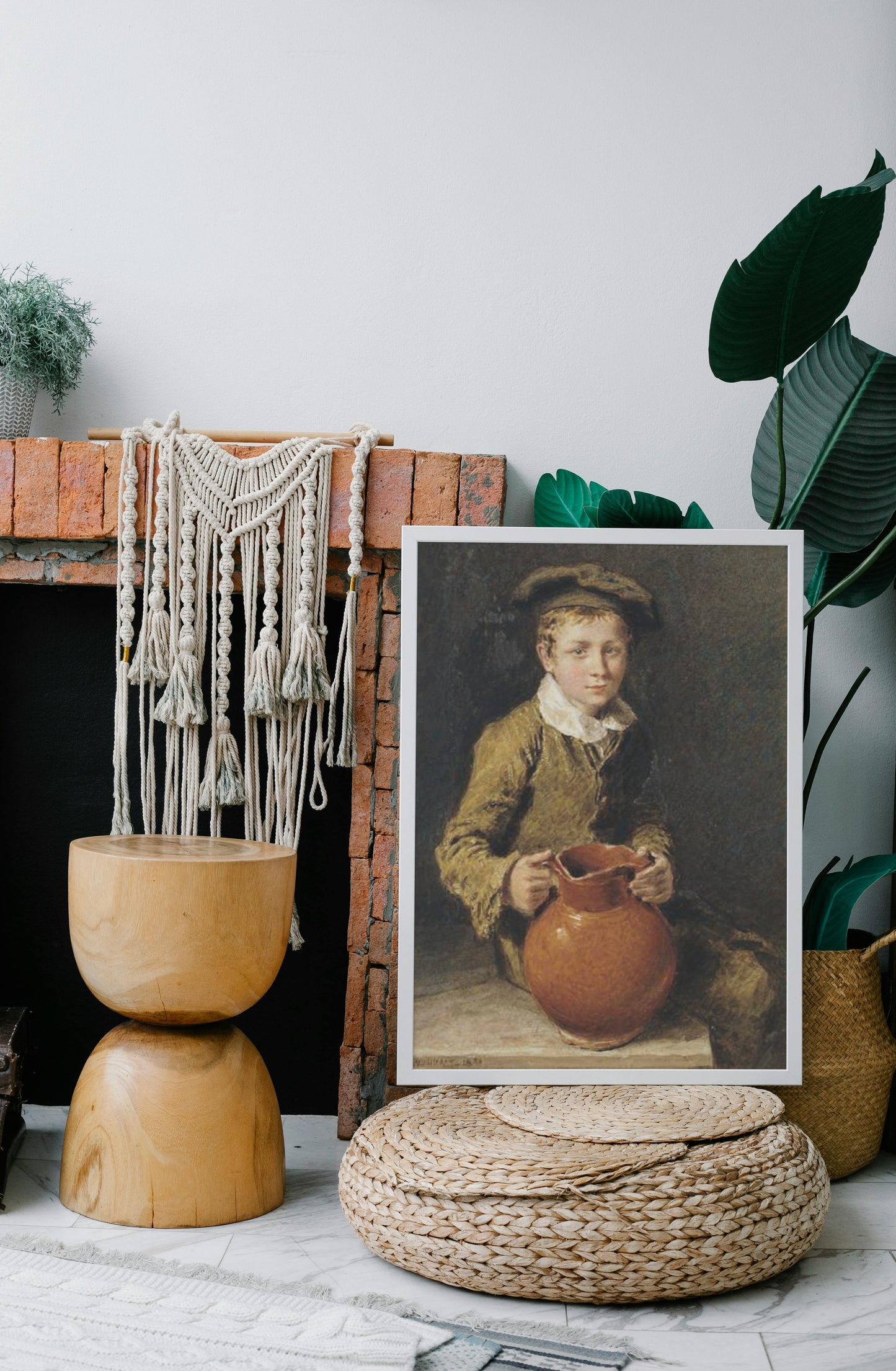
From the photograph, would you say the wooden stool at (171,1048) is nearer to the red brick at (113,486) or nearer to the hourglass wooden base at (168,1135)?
the hourglass wooden base at (168,1135)

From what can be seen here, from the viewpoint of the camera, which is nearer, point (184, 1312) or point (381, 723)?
point (184, 1312)

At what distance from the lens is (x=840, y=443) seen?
1917 millimetres

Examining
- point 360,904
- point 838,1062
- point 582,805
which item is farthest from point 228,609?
point 838,1062

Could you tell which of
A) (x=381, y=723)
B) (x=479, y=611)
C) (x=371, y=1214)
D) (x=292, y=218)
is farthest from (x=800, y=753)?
(x=292, y=218)

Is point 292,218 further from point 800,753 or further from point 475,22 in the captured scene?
point 800,753

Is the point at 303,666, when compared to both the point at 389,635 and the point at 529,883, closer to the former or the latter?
the point at 389,635

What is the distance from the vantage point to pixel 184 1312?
136 cm

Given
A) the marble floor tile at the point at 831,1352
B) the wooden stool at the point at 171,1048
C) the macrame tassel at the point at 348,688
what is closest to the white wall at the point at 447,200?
the macrame tassel at the point at 348,688

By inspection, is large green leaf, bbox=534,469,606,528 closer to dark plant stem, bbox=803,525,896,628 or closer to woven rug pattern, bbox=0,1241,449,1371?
dark plant stem, bbox=803,525,896,628

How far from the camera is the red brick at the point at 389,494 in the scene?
6.58 feet

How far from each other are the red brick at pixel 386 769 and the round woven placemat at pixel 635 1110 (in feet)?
1.85

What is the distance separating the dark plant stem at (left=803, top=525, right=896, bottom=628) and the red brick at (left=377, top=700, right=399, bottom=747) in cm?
74

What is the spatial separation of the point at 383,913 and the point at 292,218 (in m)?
1.37

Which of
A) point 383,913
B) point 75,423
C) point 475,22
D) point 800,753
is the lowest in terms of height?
point 383,913
